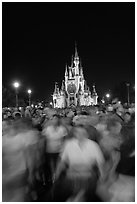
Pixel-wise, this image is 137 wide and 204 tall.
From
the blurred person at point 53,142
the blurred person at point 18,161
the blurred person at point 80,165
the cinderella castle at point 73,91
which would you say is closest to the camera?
the blurred person at point 18,161

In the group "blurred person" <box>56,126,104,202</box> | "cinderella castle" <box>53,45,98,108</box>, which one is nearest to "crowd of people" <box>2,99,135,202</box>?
"blurred person" <box>56,126,104,202</box>

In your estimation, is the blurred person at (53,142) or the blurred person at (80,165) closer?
the blurred person at (80,165)

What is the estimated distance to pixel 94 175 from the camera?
5.17 m

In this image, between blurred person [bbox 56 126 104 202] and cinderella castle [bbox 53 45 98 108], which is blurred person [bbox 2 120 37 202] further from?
cinderella castle [bbox 53 45 98 108]

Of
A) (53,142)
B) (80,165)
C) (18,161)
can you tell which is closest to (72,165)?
(80,165)

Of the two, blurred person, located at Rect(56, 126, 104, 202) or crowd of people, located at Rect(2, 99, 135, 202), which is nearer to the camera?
crowd of people, located at Rect(2, 99, 135, 202)

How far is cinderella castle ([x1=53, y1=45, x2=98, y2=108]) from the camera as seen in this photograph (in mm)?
145250

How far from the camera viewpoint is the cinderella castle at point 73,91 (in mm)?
145250

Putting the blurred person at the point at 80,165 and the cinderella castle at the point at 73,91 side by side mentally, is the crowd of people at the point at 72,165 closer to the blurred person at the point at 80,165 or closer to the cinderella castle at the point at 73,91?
the blurred person at the point at 80,165

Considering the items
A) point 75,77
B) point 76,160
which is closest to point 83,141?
point 76,160

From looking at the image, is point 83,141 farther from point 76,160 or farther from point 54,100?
point 54,100

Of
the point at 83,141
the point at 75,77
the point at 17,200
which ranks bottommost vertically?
the point at 17,200

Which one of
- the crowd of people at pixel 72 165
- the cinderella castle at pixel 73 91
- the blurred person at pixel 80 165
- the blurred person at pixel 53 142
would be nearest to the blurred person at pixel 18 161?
the crowd of people at pixel 72 165

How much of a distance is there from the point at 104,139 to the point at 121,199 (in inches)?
78.9
